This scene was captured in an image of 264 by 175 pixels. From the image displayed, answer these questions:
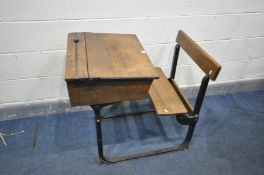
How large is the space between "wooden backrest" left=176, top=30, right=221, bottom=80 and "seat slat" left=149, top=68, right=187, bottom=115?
30 centimetres

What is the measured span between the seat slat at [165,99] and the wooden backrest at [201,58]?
0.30 metres

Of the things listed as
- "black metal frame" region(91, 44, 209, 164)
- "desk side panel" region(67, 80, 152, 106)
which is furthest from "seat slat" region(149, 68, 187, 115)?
"desk side panel" region(67, 80, 152, 106)

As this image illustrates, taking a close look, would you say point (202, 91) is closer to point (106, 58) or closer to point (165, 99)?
point (165, 99)

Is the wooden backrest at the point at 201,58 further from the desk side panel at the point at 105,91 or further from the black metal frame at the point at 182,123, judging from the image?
the desk side panel at the point at 105,91

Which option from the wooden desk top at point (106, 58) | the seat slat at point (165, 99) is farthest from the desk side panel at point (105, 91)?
the seat slat at point (165, 99)

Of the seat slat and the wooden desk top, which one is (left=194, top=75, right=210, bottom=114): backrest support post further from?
the wooden desk top

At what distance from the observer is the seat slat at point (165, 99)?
153cm

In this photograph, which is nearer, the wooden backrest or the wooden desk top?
the wooden desk top

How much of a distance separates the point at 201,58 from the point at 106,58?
59cm

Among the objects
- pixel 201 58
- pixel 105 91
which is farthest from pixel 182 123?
pixel 105 91

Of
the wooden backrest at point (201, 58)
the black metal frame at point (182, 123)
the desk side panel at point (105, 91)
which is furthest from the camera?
the black metal frame at point (182, 123)

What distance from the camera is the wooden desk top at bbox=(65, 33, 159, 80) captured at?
3.88 ft

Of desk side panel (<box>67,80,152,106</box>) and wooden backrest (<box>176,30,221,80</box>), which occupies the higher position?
wooden backrest (<box>176,30,221,80</box>)

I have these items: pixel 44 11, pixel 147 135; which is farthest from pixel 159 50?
pixel 44 11
